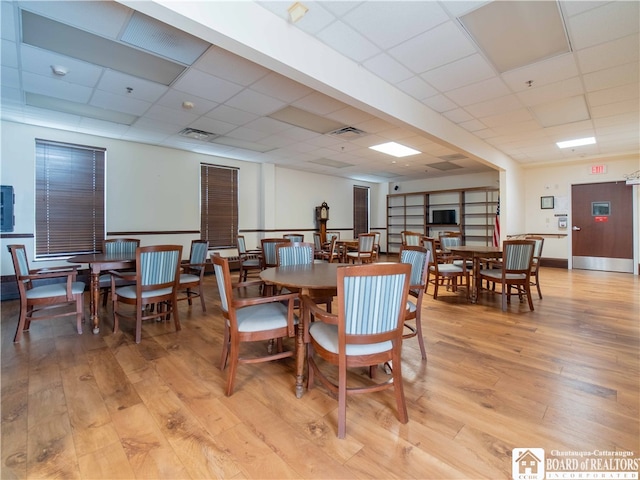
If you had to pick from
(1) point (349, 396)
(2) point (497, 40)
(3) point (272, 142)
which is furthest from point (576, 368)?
(3) point (272, 142)

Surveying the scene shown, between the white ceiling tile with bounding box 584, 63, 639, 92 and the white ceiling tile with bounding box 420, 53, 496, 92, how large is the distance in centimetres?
111

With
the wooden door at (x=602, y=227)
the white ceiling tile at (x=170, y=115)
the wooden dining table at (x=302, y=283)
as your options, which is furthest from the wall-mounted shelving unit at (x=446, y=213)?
the wooden dining table at (x=302, y=283)

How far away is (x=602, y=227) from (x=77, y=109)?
10378 millimetres

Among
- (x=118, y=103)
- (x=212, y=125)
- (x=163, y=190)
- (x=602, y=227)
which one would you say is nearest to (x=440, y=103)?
(x=212, y=125)

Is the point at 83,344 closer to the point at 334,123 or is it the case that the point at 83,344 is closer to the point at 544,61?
the point at 334,123

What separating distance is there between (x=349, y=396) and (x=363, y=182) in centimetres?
915

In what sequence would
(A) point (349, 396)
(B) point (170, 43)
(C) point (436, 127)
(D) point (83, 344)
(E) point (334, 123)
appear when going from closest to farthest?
(A) point (349, 396) < (B) point (170, 43) < (D) point (83, 344) < (C) point (436, 127) < (E) point (334, 123)

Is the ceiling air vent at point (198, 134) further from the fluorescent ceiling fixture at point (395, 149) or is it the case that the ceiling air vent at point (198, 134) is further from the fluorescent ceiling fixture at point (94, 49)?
the fluorescent ceiling fixture at point (395, 149)

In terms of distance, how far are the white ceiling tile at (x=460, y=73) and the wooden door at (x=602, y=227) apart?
594 cm

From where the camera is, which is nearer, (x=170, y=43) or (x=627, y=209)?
(x=170, y=43)

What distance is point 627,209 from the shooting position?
261 inches

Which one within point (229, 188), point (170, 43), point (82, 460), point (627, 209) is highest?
point (170, 43)

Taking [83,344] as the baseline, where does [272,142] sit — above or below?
above

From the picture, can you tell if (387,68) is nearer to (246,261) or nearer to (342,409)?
(342,409)
